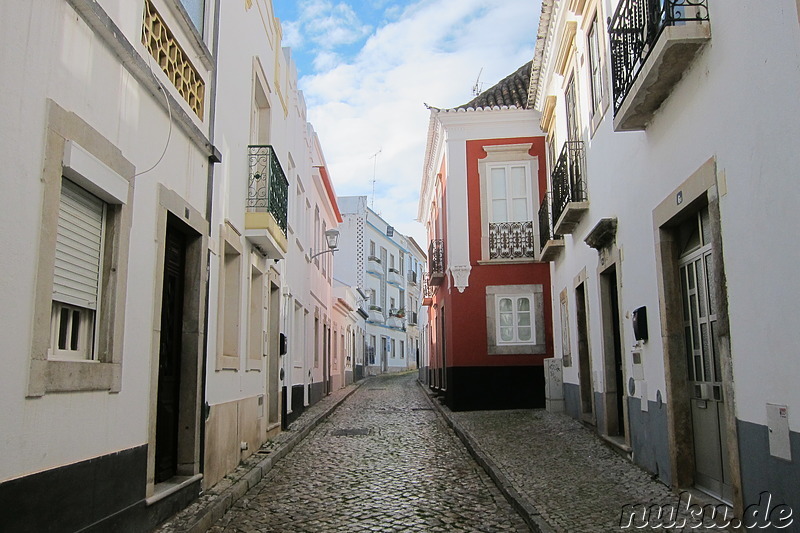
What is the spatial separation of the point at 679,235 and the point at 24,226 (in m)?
5.49

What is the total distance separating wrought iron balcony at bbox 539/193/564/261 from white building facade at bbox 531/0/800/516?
2519 millimetres

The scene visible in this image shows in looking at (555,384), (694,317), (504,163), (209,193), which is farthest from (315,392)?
(694,317)

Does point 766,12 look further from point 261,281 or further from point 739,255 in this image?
point 261,281

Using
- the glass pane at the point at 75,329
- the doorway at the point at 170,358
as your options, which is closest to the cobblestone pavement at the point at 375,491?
the doorway at the point at 170,358

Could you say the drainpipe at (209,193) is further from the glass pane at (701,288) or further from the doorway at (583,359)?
the doorway at (583,359)

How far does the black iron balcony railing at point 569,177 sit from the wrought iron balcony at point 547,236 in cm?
111

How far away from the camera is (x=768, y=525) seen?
14.1 feet

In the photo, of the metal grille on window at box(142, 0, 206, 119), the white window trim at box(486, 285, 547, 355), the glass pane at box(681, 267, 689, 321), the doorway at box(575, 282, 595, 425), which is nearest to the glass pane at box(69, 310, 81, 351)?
the metal grille on window at box(142, 0, 206, 119)

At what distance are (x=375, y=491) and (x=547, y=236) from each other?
333 inches

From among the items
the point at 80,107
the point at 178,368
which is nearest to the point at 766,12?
the point at 80,107

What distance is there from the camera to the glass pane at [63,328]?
13.7ft

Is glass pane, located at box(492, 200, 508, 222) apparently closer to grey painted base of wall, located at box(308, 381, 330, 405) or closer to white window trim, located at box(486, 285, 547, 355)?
white window trim, located at box(486, 285, 547, 355)

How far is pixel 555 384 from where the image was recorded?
13.5m

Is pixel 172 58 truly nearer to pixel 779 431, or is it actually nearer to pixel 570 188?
pixel 779 431
